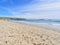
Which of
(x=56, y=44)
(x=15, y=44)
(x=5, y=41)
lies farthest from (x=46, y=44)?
(x=5, y=41)

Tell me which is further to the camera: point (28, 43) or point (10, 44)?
point (28, 43)

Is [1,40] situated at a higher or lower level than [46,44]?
higher

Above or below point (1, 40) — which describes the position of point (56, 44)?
below

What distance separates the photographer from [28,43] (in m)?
6.60

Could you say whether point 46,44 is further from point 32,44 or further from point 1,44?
point 1,44

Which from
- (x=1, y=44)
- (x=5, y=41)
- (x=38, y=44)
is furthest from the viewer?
(x=38, y=44)

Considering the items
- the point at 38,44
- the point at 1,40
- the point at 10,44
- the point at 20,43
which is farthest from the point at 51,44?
the point at 1,40

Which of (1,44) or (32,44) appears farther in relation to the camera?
(32,44)

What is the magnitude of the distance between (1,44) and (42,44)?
7.95 feet

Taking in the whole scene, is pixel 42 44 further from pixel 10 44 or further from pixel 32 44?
pixel 10 44

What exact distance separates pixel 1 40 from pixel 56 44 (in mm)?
3361

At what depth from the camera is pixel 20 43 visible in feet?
20.8

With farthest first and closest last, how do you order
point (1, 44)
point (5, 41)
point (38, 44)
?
1. point (38, 44)
2. point (5, 41)
3. point (1, 44)

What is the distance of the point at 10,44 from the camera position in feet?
19.7
